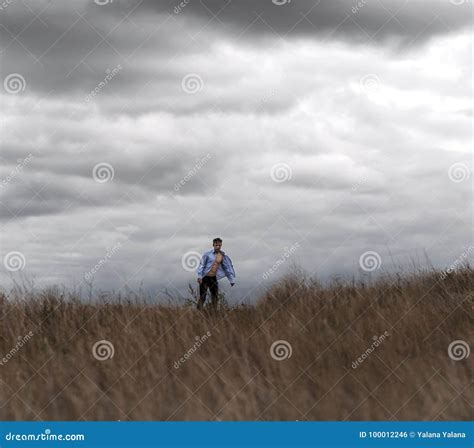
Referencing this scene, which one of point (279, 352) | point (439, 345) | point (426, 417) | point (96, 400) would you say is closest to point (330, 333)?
point (279, 352)

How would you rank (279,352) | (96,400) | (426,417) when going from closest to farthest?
(426,417) → (96,400) → (279,352)

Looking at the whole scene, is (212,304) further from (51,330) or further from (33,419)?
(33,419)

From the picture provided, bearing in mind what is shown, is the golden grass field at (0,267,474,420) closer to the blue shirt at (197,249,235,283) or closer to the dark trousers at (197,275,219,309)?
the dark trousers at (197,275,219,309)

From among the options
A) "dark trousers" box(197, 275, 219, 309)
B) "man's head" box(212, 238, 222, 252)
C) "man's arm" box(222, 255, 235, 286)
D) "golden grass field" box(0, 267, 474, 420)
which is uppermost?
"man's head" box(212, 238, 222, 252)

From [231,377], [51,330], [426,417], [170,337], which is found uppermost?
[51,330]

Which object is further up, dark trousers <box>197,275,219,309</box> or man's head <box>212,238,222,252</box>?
man's head <box>212,238,222,252</box>

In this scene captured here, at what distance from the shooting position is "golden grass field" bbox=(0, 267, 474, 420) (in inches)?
334

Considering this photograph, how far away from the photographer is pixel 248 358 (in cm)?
993

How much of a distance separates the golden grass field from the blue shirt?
2.40m

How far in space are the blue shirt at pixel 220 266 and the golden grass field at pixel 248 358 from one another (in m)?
2.40

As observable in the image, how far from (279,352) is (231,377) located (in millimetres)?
1187

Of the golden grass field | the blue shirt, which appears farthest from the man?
the golden grass field

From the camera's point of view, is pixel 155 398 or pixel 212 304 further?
pixel 212 304

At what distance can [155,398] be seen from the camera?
870cm
